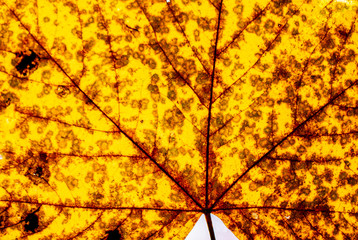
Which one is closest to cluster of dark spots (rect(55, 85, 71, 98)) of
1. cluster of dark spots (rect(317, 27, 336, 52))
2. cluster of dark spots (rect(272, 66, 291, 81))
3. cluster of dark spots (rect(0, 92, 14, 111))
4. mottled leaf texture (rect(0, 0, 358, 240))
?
mottled leaf texture (rect(0, 0, 358, 240))

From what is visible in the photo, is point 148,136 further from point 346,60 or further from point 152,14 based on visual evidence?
point 346,60

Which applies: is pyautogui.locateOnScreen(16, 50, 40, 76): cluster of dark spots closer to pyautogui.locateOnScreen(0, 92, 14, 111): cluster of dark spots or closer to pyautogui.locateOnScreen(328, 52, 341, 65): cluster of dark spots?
pyautogui.locateOnScreen(0, 92, 14, 111): cluster of dark spots

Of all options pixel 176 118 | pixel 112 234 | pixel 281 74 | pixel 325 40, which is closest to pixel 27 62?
pixel 176 118

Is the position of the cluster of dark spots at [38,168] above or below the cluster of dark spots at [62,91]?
below

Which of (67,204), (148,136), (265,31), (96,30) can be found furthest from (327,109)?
(67,204)

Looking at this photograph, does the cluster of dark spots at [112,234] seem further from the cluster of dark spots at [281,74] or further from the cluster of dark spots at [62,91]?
the cluster of dark spots at [281,74]

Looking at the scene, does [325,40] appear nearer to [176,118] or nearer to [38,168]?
[176,118]

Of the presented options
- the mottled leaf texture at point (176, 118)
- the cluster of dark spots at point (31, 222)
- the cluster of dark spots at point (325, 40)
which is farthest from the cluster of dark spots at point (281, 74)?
the cluster of dark spots at point (31, 222)
